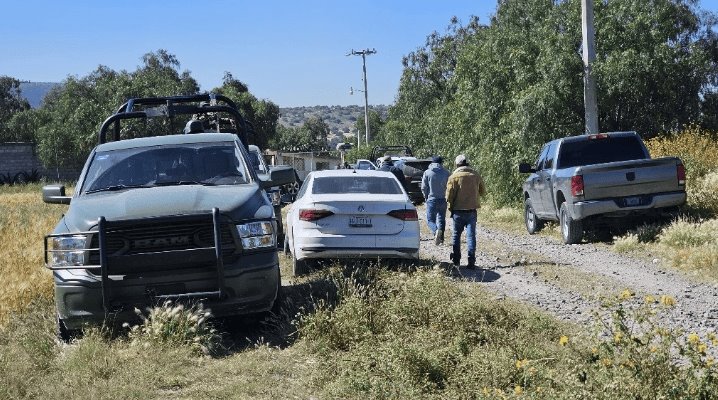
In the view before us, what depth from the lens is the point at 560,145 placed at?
16.3 m

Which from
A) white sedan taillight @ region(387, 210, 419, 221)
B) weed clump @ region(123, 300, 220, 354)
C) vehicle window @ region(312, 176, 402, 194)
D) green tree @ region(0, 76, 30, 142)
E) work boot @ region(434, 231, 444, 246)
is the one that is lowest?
work boot @ region(434, 231, 444, 246)

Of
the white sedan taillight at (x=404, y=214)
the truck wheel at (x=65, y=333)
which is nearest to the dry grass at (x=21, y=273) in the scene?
the truck wheel at (x=65, y=333)

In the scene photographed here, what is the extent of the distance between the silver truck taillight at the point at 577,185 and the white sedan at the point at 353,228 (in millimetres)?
4157

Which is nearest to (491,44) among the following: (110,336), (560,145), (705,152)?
(705,152)

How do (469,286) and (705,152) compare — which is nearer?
(469,286)

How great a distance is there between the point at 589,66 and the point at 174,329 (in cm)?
1573

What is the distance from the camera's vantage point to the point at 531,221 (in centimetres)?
1873

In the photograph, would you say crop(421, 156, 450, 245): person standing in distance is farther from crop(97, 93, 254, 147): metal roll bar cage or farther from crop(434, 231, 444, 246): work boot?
crop(97, 93, 254, 147): metal roll bar cage

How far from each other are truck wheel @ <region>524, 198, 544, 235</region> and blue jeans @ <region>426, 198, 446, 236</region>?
230 cm

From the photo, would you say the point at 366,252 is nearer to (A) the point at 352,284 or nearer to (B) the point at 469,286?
(B) the point at 469,286

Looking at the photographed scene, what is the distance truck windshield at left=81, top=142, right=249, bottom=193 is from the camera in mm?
8956

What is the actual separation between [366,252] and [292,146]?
5006 inches

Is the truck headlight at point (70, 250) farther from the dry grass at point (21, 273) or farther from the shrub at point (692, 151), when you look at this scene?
the shrub at point (692, 151)

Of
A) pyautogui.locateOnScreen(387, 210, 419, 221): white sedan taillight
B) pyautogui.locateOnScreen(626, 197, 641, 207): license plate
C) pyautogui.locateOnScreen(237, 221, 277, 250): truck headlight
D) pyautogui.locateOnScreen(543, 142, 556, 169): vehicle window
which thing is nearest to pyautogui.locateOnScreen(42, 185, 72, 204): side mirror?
pyautogui.locateOnScreen(237, 221, 277, 250): truck headlight
